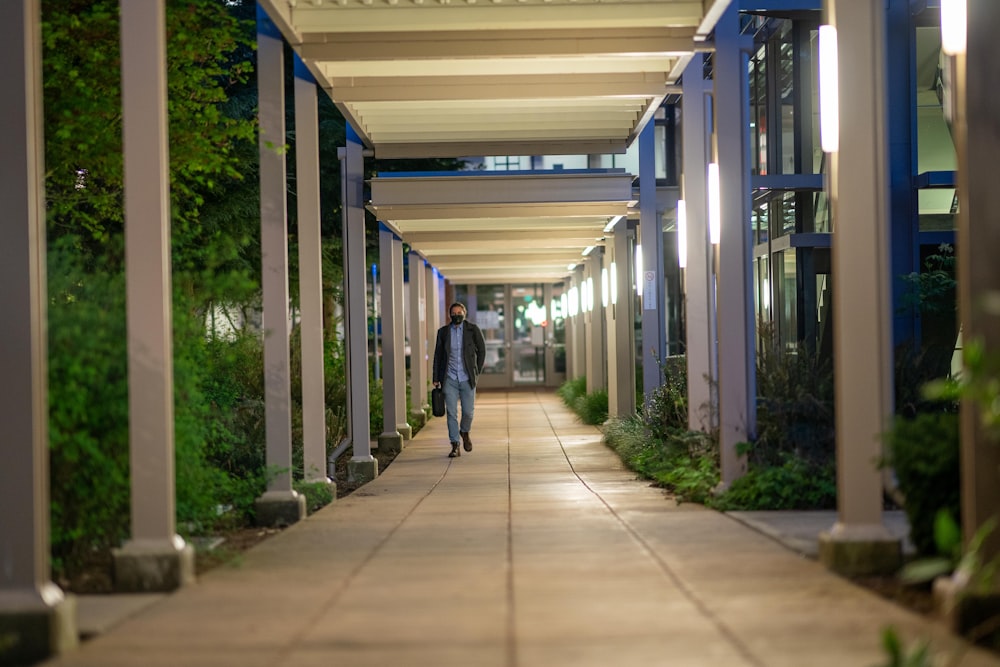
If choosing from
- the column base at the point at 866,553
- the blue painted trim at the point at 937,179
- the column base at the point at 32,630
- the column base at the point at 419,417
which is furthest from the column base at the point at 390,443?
the column base at the point at 32,630

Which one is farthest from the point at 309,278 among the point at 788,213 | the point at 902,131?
the point at 788,213

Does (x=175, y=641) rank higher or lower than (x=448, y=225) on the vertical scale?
lower

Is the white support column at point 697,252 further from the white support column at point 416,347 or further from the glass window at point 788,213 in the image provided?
the white support column at point 416,347

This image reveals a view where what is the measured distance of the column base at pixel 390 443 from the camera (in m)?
16.8

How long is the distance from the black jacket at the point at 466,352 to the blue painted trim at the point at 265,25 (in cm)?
652

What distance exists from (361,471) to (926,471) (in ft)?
27.9

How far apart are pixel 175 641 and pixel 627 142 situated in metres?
10.0

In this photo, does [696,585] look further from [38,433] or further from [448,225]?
[448,225]

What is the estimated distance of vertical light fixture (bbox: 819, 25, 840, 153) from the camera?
277 inches

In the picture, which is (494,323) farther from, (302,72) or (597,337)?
(302,72)

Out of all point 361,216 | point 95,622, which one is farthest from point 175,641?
point 361,216

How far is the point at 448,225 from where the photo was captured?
737 inches

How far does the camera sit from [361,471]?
536 inches

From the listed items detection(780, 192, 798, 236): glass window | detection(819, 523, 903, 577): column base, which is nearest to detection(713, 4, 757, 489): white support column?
detection(819, 523, 903, 577): column base
